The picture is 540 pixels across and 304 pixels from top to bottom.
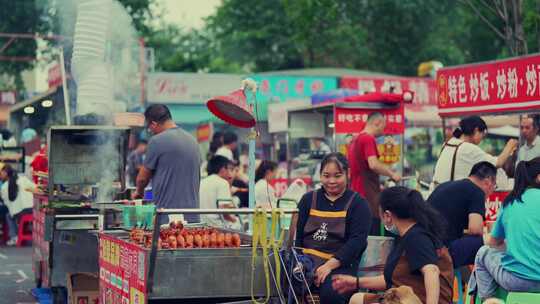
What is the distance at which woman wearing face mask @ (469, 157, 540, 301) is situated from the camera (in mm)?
6379

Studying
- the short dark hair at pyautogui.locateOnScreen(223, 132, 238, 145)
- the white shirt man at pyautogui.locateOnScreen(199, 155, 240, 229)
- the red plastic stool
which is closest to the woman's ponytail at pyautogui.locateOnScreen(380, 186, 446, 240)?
the white shirt man at pyautogui.locateOnScreen(199, 155, 240, 229)

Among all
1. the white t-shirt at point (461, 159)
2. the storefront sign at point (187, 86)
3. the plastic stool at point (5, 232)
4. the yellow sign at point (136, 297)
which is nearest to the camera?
the yellow sign at point (136, 297)

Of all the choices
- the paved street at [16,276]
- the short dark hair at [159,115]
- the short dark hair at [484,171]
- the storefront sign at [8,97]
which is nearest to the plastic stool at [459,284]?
the short dark hair at [484,171]

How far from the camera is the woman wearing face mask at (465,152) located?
33.1ft

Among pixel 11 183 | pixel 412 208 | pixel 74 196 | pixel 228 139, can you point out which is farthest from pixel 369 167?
pixel 11 183

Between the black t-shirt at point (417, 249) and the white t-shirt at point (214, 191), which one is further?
the white t-shirt at point (214, 191)

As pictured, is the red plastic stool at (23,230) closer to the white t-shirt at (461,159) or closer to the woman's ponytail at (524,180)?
the white t-shirt at (461,159)

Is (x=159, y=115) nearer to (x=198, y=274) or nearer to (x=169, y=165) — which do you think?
(x=169, y=165)

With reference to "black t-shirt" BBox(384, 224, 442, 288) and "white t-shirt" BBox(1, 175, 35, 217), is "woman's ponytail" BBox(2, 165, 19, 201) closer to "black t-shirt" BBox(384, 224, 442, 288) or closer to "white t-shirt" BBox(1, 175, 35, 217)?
"white t-shirt" BBox(1, 175, 35, 217)

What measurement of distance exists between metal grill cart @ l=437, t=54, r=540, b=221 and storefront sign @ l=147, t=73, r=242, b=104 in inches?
780

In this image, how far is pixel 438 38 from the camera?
129 ft

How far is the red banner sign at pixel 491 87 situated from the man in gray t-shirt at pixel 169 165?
3650 mm

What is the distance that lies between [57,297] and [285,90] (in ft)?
68.3

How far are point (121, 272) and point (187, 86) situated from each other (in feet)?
82.9
